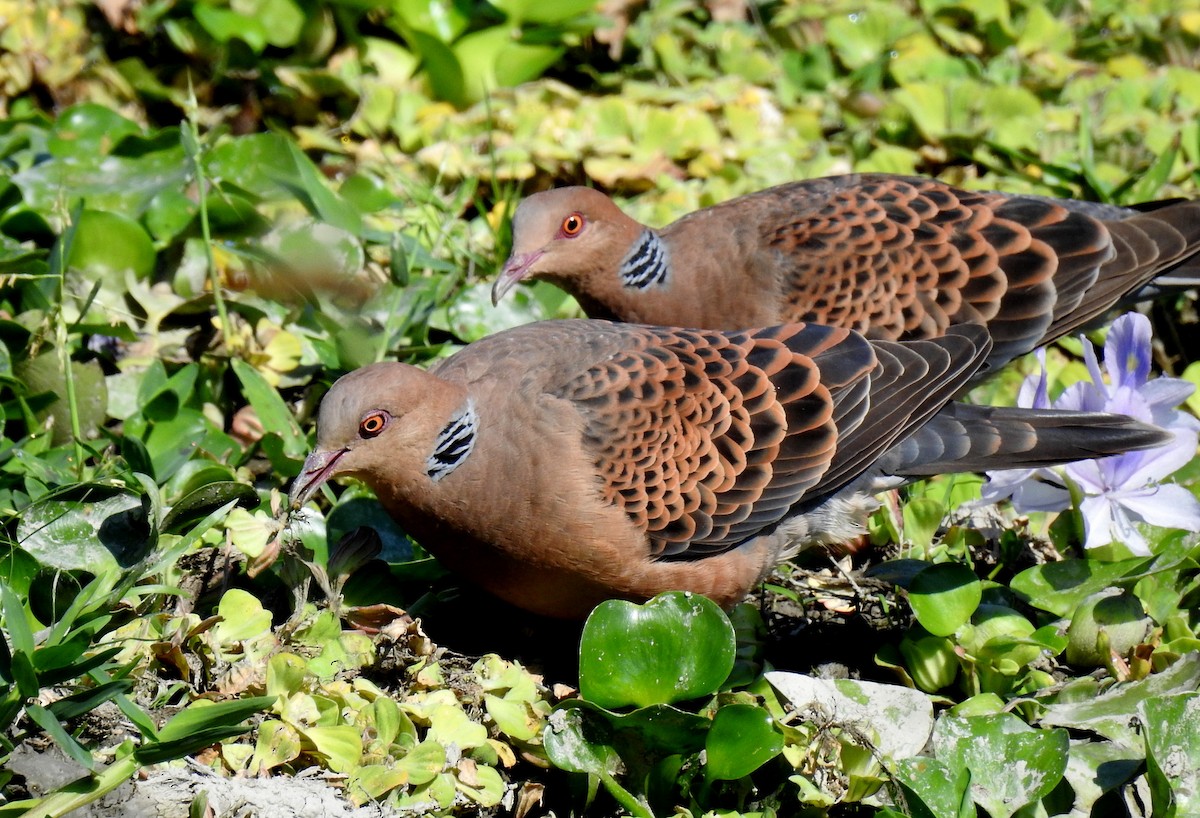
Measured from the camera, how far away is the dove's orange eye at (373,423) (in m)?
3.10

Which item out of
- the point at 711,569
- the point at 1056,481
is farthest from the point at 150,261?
the point at 1056,481

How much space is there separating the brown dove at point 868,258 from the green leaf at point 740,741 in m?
1.66

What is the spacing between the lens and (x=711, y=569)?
3398 mm

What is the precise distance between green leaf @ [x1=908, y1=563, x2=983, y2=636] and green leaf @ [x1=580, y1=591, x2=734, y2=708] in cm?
59

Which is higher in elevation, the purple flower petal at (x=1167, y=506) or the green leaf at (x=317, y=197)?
the green leaf at (x=317, y=197)

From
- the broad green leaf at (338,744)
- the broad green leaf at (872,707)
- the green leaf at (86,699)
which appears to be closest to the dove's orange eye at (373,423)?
the broad green leaf at (338,744)

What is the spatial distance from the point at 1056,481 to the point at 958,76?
3.47m

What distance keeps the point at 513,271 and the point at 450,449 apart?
47.3 inches

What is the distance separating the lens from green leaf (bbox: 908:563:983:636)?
327cm

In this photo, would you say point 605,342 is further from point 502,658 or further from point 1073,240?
point 1073,240

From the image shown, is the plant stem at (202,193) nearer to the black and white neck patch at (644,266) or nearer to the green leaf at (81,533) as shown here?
the green leaf at (81,533)

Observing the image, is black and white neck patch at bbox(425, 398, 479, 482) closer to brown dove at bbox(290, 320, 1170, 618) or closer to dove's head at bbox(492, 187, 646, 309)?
brown dove at bbox(290, 320, 1170, 618)

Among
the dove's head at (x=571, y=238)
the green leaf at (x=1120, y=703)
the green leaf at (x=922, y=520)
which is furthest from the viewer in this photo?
the dove's head at (x=571, y=238)

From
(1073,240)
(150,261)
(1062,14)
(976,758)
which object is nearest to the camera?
(976,758)
